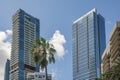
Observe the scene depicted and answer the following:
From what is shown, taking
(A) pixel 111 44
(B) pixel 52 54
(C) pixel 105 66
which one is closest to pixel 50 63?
(B) pixel 52 54

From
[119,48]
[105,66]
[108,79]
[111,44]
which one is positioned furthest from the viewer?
[105,66]

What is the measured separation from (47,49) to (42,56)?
1.52 meters

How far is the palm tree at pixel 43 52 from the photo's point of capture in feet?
240

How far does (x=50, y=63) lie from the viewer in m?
72.4

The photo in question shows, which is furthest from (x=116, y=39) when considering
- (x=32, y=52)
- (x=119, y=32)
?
(x=32, y=52)

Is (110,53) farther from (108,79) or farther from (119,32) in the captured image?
(108,79)

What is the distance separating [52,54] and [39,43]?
3.25m

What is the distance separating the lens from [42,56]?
73.5 metres

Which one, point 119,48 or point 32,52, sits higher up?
point 119,48

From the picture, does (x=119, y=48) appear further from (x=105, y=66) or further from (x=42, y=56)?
(x=42, y=56)

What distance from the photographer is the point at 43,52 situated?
242 feet

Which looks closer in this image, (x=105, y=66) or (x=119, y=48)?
(x=119, y=48)

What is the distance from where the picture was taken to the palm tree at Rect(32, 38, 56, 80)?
73.0 m

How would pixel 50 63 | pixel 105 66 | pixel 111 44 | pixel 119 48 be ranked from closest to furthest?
pixel 50 63 → pixel 119 48 → pixel 111 44 → pixel 105 66
